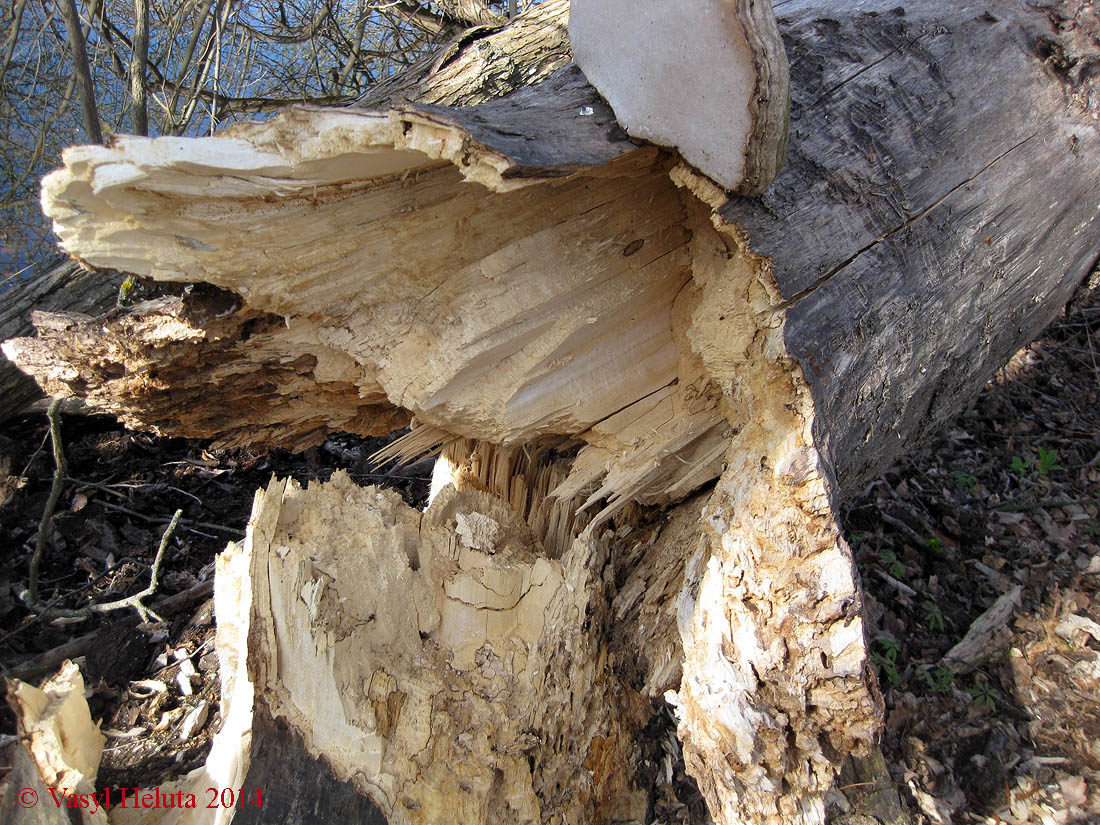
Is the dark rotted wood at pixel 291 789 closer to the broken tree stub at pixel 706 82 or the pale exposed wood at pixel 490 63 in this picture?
the broken tree stub at pixel 706 82

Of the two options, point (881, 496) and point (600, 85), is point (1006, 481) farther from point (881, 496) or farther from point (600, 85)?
point (600, 85)

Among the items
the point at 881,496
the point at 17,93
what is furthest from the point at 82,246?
the point at 17,93

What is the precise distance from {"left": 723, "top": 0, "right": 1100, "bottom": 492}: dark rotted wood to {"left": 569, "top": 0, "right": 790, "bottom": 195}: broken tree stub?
12 cm

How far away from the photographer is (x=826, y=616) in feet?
4.09

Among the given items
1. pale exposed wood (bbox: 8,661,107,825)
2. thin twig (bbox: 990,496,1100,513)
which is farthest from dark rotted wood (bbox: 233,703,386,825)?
thin twig (bbox: 990,496,1100,513)

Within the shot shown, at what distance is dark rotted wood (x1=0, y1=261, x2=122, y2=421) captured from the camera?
2904 mm

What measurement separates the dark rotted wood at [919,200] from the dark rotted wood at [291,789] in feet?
3.96

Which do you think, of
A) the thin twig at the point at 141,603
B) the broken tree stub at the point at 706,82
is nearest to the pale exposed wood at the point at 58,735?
the thin twig at the point at 141,603

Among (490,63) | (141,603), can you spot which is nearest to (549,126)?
(490,63)

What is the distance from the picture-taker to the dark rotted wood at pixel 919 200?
1.42 m

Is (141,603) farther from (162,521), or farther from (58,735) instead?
(58,735)

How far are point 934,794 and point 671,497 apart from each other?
4.31ft

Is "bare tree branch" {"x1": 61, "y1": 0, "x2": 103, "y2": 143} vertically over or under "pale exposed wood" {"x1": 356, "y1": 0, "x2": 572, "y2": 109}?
over

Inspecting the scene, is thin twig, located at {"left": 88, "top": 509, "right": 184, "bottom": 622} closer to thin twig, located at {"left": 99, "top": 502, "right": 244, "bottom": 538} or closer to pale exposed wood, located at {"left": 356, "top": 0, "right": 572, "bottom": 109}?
thin twig, located at {"left": 99, "top": 502, "right": 244, "bottom": 538}
